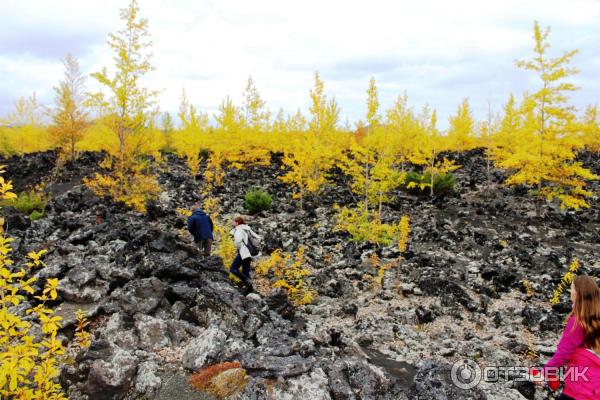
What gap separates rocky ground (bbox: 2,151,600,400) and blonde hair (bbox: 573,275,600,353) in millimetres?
1751

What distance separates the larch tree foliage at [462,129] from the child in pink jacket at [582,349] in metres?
28.5

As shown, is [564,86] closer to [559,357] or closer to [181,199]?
[559,357]

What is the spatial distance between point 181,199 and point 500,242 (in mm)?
13165

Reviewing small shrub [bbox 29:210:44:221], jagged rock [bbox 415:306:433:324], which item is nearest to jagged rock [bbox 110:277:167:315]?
jagged rock [bbox 415:306:433:324]

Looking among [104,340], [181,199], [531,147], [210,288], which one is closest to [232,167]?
[181,199]

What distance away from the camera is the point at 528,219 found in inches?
616

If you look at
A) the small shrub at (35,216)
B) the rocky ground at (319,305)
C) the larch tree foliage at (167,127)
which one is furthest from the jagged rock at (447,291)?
the larch tree foliage at (167,127)

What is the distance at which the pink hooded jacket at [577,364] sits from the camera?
136 inches

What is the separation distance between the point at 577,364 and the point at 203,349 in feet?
14.5

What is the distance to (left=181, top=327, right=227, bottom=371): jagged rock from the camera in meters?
5.25

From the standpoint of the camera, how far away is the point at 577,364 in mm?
3576

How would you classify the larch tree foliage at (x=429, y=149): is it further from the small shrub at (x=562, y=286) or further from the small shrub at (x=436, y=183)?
the small shrub at (x=562, y=286)

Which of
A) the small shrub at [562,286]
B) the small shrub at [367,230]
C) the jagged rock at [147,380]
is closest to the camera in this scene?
the jagged rock at [147,380]

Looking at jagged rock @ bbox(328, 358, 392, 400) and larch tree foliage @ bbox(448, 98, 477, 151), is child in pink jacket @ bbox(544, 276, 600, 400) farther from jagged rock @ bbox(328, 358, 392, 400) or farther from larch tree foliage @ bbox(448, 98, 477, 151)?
larch tree foliage @ bbox(448, 98, 477, 151)
